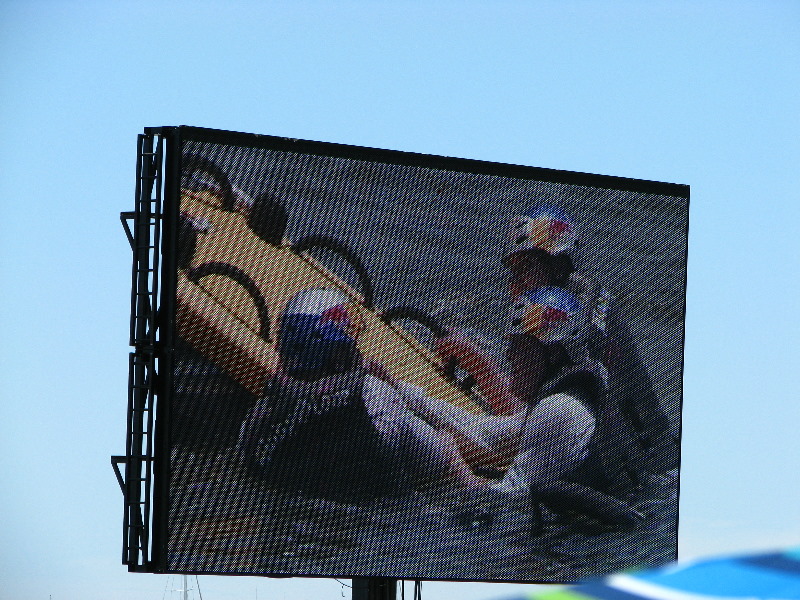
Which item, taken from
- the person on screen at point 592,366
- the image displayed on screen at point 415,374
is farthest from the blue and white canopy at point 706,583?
the person on screen at point 592,366

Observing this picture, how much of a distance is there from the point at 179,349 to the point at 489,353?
8.48 ft

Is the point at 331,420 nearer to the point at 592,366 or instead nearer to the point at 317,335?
the point at 317,335

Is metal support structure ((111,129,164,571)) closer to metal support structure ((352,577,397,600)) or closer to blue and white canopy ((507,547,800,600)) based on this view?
metal support structure ((352,577,397,600))

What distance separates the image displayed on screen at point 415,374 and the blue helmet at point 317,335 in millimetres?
17

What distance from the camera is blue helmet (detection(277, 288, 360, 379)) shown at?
1077 cm

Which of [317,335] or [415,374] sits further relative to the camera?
[415,374]

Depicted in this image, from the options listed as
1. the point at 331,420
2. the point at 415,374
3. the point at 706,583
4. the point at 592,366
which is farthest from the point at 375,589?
the point at 706,583

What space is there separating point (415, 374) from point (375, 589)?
1.84 meters

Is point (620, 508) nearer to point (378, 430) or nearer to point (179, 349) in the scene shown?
point (378, 430)

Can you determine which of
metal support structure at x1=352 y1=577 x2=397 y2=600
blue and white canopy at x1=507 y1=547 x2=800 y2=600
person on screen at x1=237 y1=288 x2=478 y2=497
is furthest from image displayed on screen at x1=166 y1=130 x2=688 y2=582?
blue and white canopy at x1=507 y1=547 x2=800 y2=600

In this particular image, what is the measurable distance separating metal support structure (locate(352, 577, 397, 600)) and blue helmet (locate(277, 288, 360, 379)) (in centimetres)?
183

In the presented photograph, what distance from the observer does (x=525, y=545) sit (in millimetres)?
11531

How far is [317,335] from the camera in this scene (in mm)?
10875

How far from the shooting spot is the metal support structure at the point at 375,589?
11.3 meters
